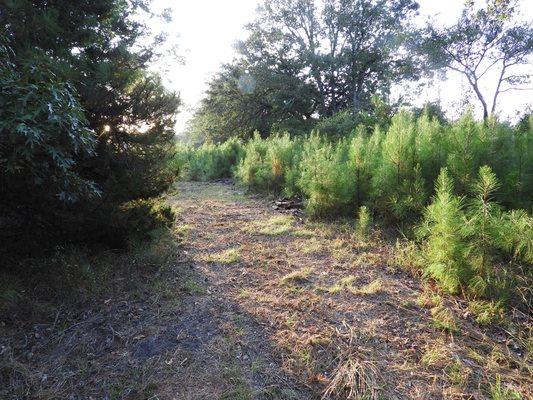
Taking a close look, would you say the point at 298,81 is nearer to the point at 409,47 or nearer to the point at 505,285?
the point at 409,47

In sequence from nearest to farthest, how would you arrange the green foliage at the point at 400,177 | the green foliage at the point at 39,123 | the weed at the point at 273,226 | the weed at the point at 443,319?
the green foliage at the point at 39,123
the weed at the point at 443,319
the green foliage at the point at 400,177
the weed at the point at 273,226

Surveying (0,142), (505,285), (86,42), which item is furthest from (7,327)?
(505,285)

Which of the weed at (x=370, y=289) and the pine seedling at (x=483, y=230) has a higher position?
the pine seedling at (x=483, y=230)

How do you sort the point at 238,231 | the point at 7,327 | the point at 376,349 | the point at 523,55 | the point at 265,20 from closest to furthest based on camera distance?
the point at 376,349 < the point at 7,327 < the point at 238,231 < the point at 523,55 < the point at 265,20

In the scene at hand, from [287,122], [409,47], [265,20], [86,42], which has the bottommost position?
[86,42]

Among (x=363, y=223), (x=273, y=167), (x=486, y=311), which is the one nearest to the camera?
(x=486, y=311)

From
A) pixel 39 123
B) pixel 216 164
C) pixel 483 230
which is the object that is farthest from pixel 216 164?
pixel 483 230

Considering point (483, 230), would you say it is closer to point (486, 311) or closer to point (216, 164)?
point (486, 311)

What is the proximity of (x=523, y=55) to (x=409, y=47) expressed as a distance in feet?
17.3

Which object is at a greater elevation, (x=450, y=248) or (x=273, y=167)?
(x=273, y=167)

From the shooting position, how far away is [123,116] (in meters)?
3.06

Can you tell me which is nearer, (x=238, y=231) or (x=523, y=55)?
(x=238, y=231)

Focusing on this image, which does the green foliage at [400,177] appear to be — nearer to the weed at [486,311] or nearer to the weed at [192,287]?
the weed at [486,311]

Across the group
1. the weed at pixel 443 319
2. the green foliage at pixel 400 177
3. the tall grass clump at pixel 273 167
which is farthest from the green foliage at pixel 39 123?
the tall grass clump at pixel 273 167
